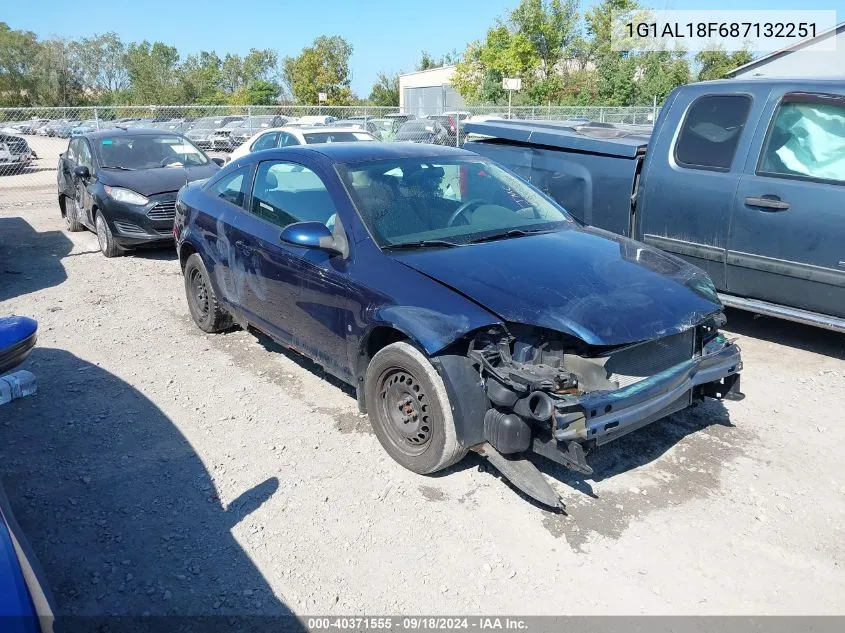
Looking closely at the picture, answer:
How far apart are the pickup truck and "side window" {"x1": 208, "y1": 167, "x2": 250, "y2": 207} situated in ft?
9.41

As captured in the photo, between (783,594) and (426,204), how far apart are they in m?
2.78

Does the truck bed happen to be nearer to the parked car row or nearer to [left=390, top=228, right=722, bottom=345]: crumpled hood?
the parked car row

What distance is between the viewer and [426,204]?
14.1 feet

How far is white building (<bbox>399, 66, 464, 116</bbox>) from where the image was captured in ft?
198

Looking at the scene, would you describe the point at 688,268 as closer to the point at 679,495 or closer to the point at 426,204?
the point at 679,495

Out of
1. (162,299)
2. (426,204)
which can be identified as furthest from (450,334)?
(162,299)

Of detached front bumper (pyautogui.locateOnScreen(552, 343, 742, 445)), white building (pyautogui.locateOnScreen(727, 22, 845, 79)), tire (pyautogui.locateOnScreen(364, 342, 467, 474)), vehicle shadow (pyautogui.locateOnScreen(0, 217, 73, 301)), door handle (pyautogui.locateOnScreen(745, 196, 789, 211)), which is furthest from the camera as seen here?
white building (pyautogui.locateOnScreen(727, 22, 845, 79))

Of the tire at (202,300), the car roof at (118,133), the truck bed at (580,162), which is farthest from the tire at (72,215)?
the truck bed at (580,162)

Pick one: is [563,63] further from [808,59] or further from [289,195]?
[289,195]

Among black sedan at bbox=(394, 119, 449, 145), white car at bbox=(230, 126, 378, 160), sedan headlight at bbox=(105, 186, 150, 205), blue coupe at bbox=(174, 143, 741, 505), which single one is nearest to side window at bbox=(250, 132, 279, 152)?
white car at bbox=(230, 126, 378, 160)

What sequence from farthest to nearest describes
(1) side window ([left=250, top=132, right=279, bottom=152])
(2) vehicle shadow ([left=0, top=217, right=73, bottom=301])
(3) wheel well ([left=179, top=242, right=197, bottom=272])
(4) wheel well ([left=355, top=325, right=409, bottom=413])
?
(1) side window ([left=250, top=132, right=279, bottom=152]) < (2) vehicle shadow ([left=0, top=217, right=73, bottom=301]) < (3) wheel well ([left=179, top=242, right=197, bottom=272]) < (4) wheel well ([left=355, top=325, right=409, bottom=413])

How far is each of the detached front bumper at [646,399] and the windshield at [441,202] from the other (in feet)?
4.28

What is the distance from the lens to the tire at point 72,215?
10.7m

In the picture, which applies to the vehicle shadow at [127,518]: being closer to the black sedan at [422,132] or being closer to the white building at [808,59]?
the black sedan at [422,132]
